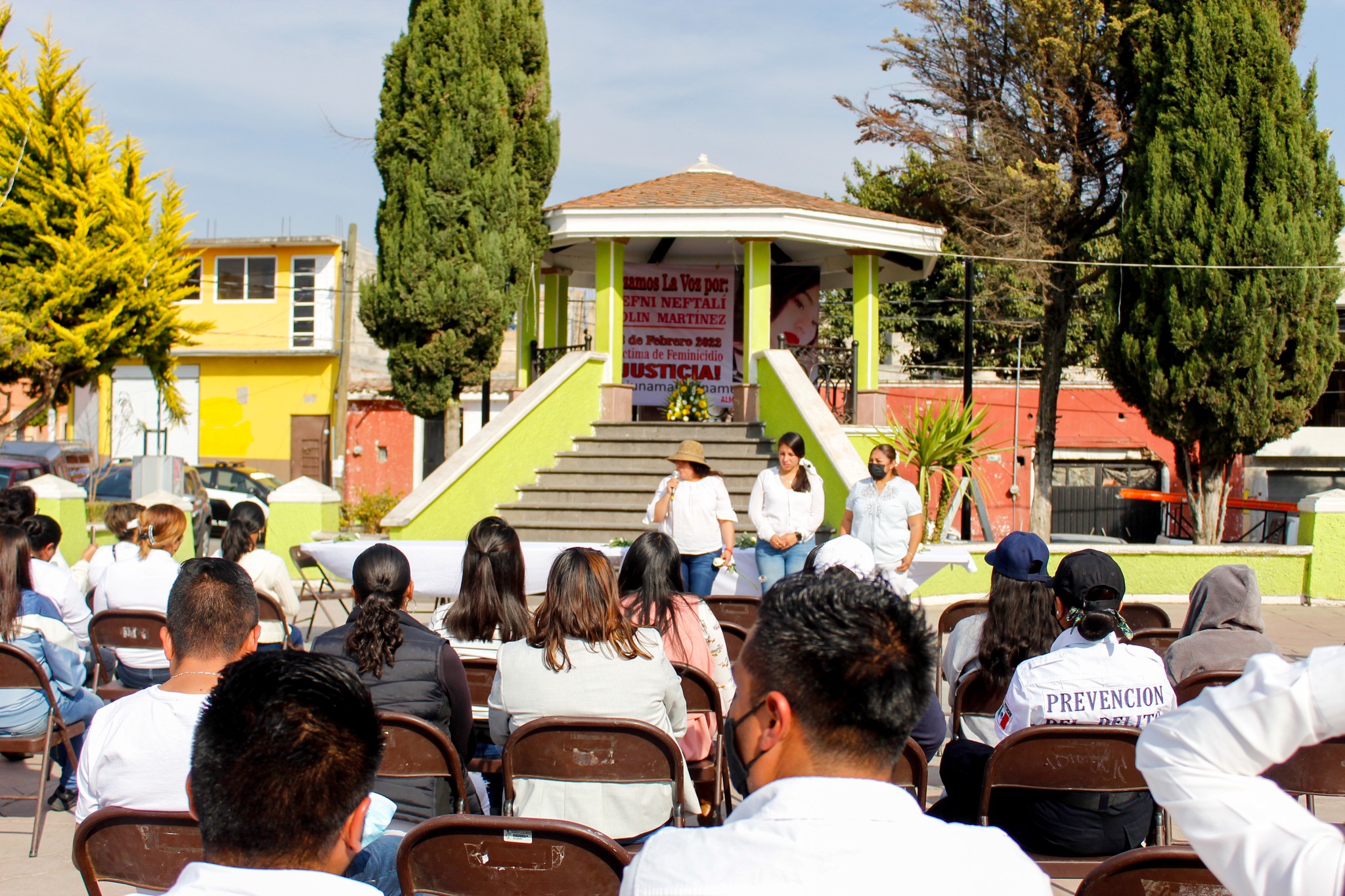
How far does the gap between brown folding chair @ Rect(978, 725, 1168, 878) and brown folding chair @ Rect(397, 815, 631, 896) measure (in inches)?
49.9

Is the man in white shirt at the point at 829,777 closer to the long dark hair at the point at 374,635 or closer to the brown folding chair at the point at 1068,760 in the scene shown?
the brown folding chair at the point at 1068,760

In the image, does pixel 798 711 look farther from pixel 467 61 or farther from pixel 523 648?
pixel 467 61

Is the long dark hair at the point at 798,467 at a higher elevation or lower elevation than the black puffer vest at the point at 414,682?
higher

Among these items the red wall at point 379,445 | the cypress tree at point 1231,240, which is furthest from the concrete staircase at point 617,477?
the red wall at point 379,445

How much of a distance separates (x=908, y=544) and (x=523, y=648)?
190 inches

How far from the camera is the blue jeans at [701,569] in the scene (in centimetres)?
817

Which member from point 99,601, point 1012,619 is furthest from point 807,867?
point 99,601

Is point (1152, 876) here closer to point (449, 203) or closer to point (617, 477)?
point (617, 477)

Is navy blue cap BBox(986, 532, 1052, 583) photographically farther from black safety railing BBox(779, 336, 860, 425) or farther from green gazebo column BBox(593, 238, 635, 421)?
green gazebo column BBox(593, 238, 635, 421)

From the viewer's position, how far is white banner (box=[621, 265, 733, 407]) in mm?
15641

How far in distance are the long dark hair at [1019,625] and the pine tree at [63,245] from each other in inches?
463

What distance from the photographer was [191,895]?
1512mm

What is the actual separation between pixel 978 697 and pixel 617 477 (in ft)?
28.3

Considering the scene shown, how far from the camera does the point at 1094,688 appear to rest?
326 cm
